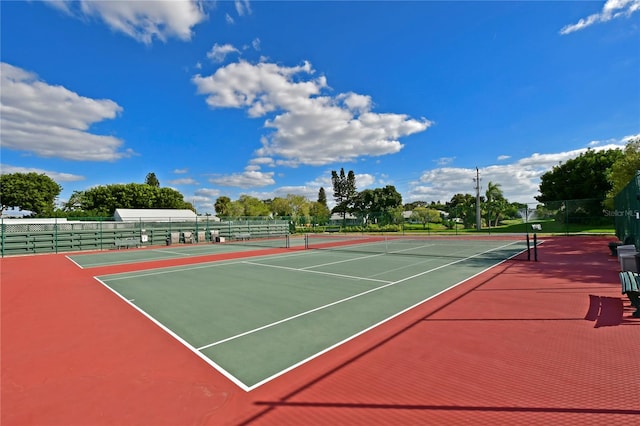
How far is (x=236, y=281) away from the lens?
36.6ft

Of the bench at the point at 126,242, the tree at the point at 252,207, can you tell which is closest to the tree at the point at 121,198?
the tree at the point at 252,207

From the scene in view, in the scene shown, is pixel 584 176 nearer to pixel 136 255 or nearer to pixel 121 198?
pixel 136 255

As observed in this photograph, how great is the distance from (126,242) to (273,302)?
2363cm

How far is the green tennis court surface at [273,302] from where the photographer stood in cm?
504

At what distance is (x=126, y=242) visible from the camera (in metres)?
26.3

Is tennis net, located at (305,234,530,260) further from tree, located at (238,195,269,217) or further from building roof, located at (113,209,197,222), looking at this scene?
tree, located at (238,195,269,217)

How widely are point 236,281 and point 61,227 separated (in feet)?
83.6

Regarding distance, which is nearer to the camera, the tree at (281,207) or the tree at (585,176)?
the tree at (585,176)

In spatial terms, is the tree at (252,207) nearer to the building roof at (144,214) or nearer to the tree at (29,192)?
the building roof at (144,214)

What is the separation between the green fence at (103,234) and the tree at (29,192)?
44982mm

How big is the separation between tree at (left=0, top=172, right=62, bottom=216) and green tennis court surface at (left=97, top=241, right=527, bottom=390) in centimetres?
6760

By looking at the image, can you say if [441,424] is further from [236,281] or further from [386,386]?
[236,281]

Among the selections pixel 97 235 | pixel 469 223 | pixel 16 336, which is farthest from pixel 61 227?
pixel 469 223

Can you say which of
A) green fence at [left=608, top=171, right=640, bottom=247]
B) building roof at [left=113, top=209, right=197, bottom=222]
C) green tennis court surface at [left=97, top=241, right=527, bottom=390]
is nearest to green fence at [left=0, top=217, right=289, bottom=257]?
building roof at [left=113, top=209, right=197, bottom=222]
